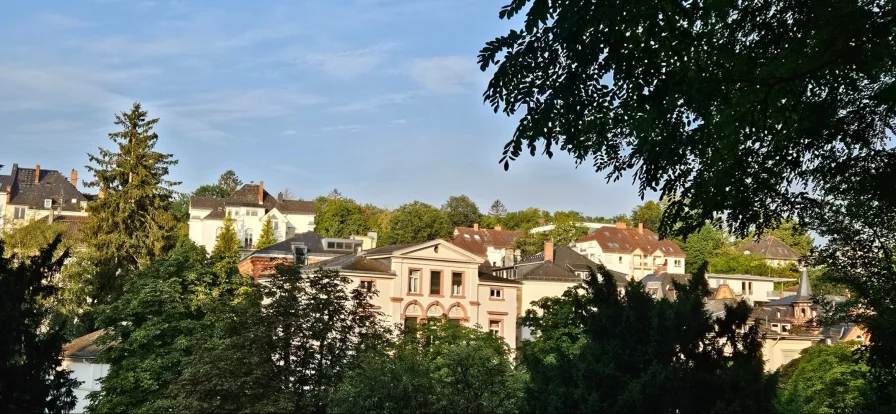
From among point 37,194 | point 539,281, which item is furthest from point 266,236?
point 539,281

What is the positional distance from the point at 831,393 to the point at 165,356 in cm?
2602

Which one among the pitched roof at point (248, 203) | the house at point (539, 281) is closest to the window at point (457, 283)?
the house at point (539, 281)

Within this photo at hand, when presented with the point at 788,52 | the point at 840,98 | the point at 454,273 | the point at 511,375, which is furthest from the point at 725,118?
the point at 454,273

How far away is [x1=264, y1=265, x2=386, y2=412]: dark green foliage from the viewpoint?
2439 centimetres

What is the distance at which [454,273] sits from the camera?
2130 inches

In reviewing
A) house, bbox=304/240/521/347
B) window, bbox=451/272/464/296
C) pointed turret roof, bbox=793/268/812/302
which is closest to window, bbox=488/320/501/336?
Answer: house, bbox=304/240/521/347

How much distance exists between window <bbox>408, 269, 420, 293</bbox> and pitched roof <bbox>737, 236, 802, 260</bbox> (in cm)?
6606

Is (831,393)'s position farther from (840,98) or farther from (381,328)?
(840,98)

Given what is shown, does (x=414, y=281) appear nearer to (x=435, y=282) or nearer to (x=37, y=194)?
(x=435, y=282)

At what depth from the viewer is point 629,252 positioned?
103562 mm

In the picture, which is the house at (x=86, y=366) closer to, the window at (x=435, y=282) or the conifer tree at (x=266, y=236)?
the window at (x=435, y=282)

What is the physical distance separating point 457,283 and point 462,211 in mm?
69209

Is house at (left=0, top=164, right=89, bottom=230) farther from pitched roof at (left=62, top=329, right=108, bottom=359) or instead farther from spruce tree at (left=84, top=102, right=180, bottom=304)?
pitched roof at (left=62, top=329, right=108, bottom=359)

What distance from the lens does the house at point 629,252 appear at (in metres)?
102
